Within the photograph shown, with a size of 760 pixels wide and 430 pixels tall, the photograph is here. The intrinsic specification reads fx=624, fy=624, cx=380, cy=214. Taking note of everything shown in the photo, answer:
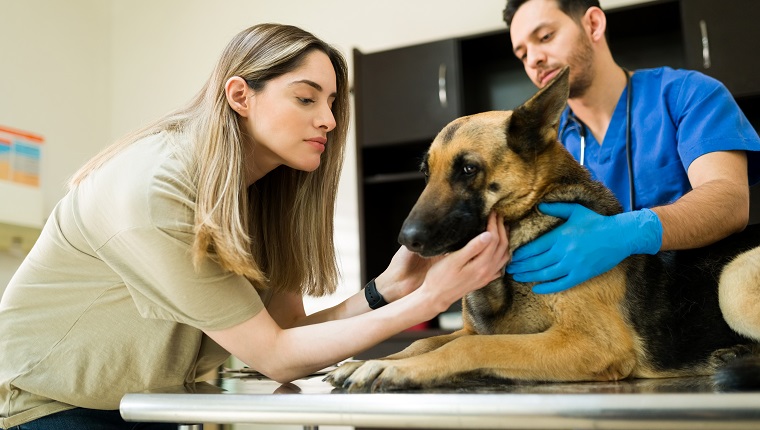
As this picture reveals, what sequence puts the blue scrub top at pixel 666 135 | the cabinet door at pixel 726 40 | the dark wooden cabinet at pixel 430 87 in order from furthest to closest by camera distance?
1. the dark wooden cabinet at pixel 430 87
2. the cabinet door at pixel 726 40
3. the blue scrub top at pixel 666 135

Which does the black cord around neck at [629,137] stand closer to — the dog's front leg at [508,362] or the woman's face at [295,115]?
the dog's front leg at [508,362]

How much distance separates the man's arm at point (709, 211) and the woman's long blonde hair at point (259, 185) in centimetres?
79

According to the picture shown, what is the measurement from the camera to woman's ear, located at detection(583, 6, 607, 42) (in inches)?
75.7

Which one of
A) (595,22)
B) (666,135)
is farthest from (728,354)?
(595,22)

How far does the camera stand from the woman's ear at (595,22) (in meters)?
1.92

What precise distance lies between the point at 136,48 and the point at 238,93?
3436 mm

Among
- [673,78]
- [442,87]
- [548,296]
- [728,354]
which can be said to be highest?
[442,87]

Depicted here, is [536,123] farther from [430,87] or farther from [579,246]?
[430,87]

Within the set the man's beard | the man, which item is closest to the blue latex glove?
the man

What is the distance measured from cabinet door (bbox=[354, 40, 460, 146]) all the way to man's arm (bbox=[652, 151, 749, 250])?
5.17 ft

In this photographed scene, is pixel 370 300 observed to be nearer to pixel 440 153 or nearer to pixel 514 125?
pixel 440 153

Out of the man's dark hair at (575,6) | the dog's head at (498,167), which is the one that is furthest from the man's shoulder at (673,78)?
the dog's head at (498,167)

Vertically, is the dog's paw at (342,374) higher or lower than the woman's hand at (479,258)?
lower

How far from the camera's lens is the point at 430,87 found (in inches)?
119
